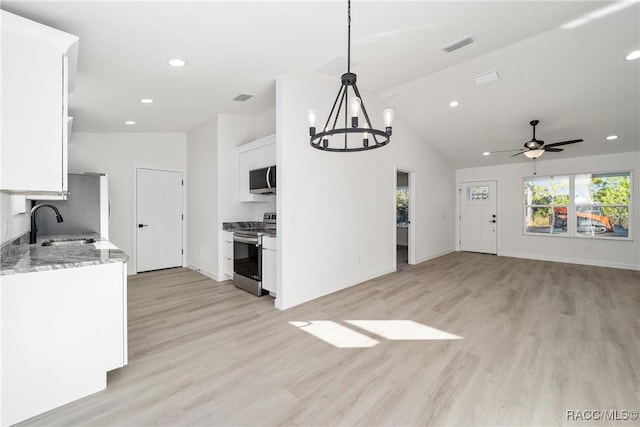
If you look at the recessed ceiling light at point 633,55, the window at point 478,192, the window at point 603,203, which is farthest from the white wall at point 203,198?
the window at point 603,203

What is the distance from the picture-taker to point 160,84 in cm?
350

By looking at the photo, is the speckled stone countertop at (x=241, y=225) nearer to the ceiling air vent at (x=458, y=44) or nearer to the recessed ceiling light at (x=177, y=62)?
the recessed ceiling light at (x=177, y=62)

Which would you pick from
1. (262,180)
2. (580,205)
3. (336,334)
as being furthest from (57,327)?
(580,205)

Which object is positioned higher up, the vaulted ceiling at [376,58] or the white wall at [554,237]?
the vaulted ceiling at [376,58]

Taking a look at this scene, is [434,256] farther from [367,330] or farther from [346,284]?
[367,330]

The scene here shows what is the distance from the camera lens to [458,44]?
3148 millimetres

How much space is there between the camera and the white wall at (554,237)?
5.95 metres

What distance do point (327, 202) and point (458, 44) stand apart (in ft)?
7.96

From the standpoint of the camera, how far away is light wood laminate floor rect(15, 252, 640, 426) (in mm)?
1805

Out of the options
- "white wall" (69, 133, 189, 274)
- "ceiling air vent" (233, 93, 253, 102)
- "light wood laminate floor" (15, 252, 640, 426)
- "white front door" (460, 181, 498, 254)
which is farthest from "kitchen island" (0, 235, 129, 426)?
"white front door" (460, 181, 498, 254)

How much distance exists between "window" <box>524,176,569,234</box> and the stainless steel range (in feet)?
21.9

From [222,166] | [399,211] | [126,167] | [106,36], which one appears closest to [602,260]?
[399,211]

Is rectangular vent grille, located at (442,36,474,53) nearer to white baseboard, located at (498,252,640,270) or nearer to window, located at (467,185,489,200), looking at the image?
window, located at (467,185,489,200)

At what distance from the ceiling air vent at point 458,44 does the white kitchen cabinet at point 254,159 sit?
2450mm
